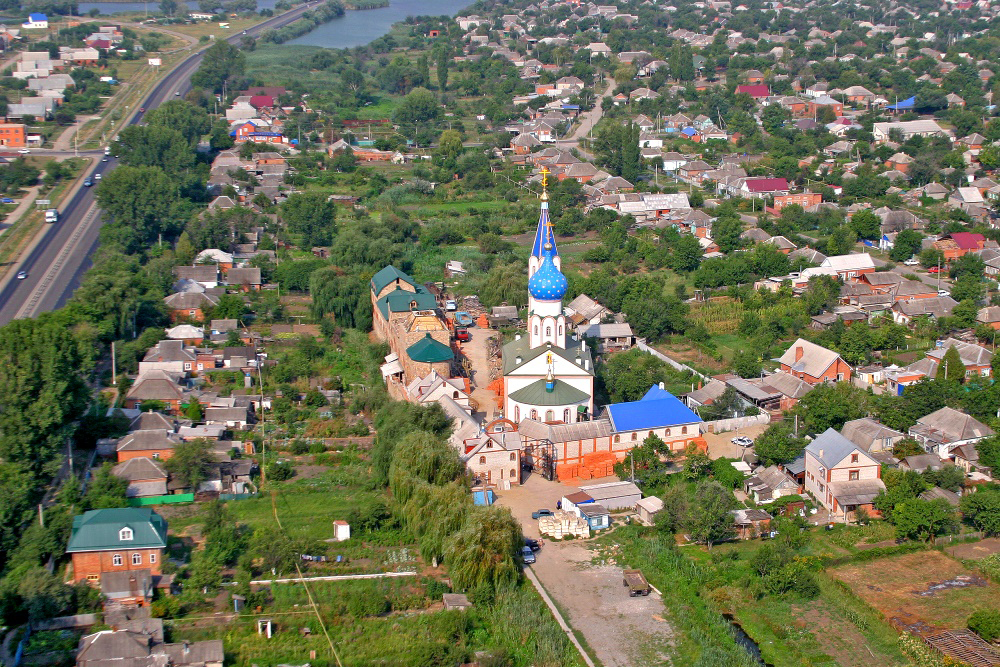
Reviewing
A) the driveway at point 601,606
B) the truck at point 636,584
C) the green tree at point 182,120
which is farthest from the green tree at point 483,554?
the green tree at point 182,120

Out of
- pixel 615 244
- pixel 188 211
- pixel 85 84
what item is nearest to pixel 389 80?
pixel 85 84

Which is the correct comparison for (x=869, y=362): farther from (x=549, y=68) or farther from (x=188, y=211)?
(x=549, y=68)

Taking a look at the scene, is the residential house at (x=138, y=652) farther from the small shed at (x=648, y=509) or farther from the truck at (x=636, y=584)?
the small shed at (x=648, y=509)

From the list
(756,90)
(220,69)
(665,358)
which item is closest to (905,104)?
(756,90)

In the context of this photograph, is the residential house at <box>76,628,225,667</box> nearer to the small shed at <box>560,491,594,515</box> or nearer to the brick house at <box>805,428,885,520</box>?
the small shed at <box>560,491,594,515</box>

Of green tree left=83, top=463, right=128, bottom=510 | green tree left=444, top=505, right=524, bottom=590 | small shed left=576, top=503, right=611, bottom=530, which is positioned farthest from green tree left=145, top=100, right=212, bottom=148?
green tree left=444, top=505, right=524, bottom=590

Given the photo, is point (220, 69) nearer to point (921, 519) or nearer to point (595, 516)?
point (595, 516)
